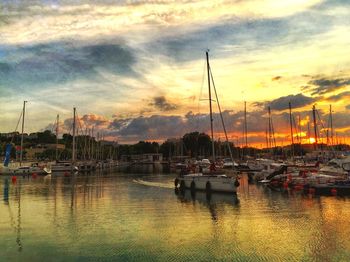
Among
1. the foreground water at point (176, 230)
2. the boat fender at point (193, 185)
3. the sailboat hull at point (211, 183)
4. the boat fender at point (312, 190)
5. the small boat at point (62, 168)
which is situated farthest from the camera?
the small boat at point (62, 168)

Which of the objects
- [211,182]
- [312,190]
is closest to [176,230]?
[211,182]

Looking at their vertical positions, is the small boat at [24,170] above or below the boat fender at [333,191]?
above

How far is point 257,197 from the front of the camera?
5316cm

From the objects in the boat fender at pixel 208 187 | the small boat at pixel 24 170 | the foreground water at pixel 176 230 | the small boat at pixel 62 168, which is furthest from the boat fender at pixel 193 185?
the small boat at pixel 62 168

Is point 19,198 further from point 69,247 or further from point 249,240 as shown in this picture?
point 249,240

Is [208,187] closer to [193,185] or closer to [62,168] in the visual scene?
[193,185]

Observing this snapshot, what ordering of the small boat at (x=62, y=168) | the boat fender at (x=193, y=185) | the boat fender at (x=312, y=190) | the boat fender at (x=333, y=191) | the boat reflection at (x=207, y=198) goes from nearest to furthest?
the boat reflection at (x=207, y=198) < the boat fender at (x=333, y=191) < the boat fender at (x=312, y=190) < the boat fender at (x=193, y=185) < the small boat at (x=62, y=168)

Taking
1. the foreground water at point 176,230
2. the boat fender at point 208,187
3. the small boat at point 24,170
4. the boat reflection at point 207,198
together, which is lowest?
the foreground water at point 176,230

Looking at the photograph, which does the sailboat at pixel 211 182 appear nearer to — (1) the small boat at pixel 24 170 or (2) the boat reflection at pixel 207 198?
(2) the boat reflection at pixel 207 198

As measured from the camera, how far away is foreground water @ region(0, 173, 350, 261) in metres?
23.1

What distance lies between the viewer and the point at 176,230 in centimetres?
2984

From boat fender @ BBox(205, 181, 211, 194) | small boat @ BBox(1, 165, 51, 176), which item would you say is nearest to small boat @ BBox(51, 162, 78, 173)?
small boat @ BBox(1, 165, 51, 176)

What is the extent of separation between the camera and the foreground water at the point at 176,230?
23125mm

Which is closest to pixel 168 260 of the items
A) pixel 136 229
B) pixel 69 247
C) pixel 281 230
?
pixel 69 247
